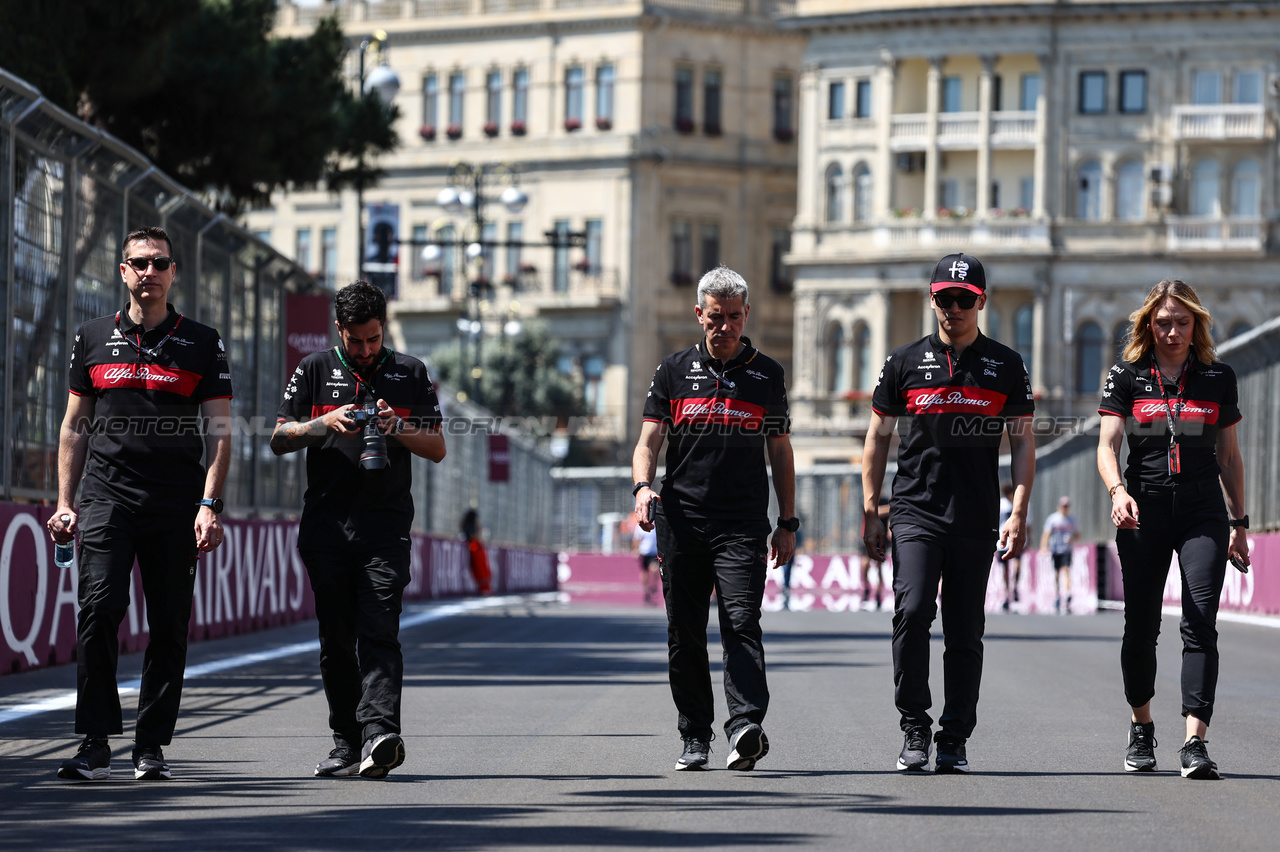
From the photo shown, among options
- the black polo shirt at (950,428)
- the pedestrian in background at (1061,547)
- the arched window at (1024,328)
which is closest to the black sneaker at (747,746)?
the black polo shirt at (950,428)

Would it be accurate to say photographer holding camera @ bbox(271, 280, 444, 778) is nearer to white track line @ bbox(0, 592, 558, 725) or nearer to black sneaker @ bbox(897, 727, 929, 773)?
black sneaker @ bbox(897, 727, 929, 773)

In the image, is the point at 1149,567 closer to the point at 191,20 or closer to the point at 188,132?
the point at 191,20

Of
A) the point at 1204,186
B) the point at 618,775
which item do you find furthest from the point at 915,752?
the point at 1204,186

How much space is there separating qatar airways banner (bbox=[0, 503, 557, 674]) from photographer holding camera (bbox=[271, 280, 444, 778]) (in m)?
4.52

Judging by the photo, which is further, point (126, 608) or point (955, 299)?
point (955, 299)

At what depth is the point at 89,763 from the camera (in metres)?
8.38

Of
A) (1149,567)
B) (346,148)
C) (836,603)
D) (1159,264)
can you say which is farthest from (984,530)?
(1159,264)

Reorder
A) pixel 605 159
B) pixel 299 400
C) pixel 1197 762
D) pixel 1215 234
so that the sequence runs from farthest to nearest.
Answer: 1. pixel 605 159
2. pixel 1215 234
3. pixel 1197 762
4. pixel 299 400

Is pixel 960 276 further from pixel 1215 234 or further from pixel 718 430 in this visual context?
pixel 1215 234

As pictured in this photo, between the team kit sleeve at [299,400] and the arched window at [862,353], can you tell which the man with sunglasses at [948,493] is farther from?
the arched window at [862,353]

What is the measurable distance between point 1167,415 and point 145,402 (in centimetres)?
394

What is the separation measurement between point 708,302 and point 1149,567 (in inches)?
79.3

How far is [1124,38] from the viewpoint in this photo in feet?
278

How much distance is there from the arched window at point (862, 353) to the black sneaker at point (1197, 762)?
78267 mm
